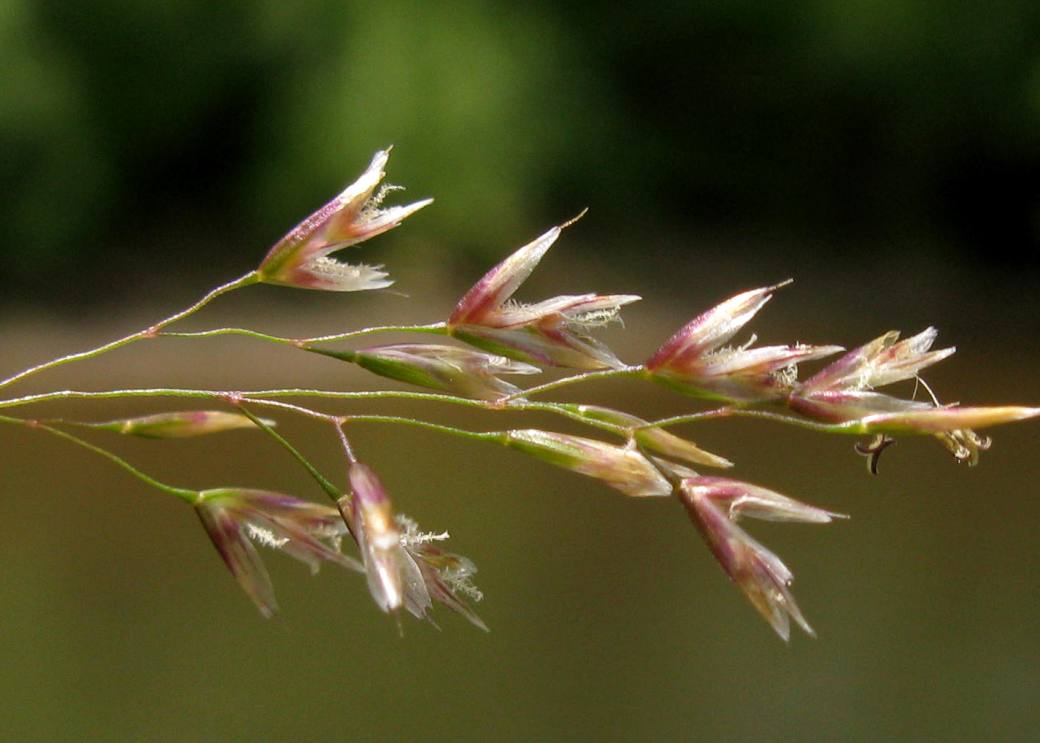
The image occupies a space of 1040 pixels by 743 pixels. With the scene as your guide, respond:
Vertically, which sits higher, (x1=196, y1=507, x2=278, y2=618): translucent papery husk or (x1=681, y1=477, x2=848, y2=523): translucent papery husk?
(x1=196, y1=507, x2=278, y2=618): translucent papery husk

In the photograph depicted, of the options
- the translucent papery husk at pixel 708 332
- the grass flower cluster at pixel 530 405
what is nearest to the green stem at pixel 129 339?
the grass flower cluster at pixel 530 405

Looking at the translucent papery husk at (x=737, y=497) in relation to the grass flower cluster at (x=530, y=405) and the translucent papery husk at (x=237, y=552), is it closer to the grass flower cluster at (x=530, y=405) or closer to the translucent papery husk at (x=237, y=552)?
the grass flower cluster at (x=530, y=405)

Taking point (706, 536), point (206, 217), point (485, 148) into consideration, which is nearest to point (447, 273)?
point (485, 148)

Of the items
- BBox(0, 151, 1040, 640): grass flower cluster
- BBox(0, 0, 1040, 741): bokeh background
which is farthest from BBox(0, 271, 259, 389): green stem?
BBox(0, 0, 1040, 741): bokeh background

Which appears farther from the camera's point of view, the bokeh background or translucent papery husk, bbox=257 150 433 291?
the bokeh background

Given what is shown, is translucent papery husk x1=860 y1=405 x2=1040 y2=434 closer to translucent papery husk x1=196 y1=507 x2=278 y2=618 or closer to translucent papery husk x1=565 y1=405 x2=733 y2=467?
translucent papery husk x1=565 y1=405 x2=733 y2=467

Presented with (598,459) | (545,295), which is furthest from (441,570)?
(545,295)

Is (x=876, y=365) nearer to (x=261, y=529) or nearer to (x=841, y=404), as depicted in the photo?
(x=841, y=404)

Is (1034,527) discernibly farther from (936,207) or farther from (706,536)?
(706,536)
